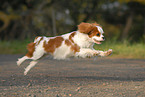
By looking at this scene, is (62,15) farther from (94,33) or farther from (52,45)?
(94,33)

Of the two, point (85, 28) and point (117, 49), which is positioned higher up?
point (117, 49)

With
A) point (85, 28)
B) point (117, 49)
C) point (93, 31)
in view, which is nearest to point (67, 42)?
point (85, 28)

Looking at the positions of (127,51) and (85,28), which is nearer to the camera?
(85,28)

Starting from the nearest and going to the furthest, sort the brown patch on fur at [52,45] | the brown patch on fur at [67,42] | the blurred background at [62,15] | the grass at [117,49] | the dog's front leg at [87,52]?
the dog's front leg at [87,52] → the brown patch on fur at [67,42] → the brown patch on fur at [52,45] → the grass at [117,49] → the blurred background at [62,15]

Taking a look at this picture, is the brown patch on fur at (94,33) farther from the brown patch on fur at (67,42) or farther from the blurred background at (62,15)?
the blurred background at (62,15)

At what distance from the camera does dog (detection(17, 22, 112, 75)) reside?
22.1ft

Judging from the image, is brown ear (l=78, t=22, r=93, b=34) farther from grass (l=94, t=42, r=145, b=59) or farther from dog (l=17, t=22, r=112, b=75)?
grass (l=94, t=42, r=145, b=59)

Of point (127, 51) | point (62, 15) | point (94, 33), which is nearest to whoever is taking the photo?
point (94, 33)

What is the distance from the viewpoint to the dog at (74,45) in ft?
22.1

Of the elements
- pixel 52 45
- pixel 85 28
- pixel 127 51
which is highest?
pixel 127 51

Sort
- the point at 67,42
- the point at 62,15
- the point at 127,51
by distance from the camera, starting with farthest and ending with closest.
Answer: the point at 62,15, the point at 127,51, the point at 67,42

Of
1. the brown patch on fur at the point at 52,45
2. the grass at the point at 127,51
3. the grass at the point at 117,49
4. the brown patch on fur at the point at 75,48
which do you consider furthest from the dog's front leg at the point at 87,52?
the grass at the point at 127,51

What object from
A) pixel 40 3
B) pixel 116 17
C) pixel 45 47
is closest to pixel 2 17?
pixel 40 3

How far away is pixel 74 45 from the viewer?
22.5ft
